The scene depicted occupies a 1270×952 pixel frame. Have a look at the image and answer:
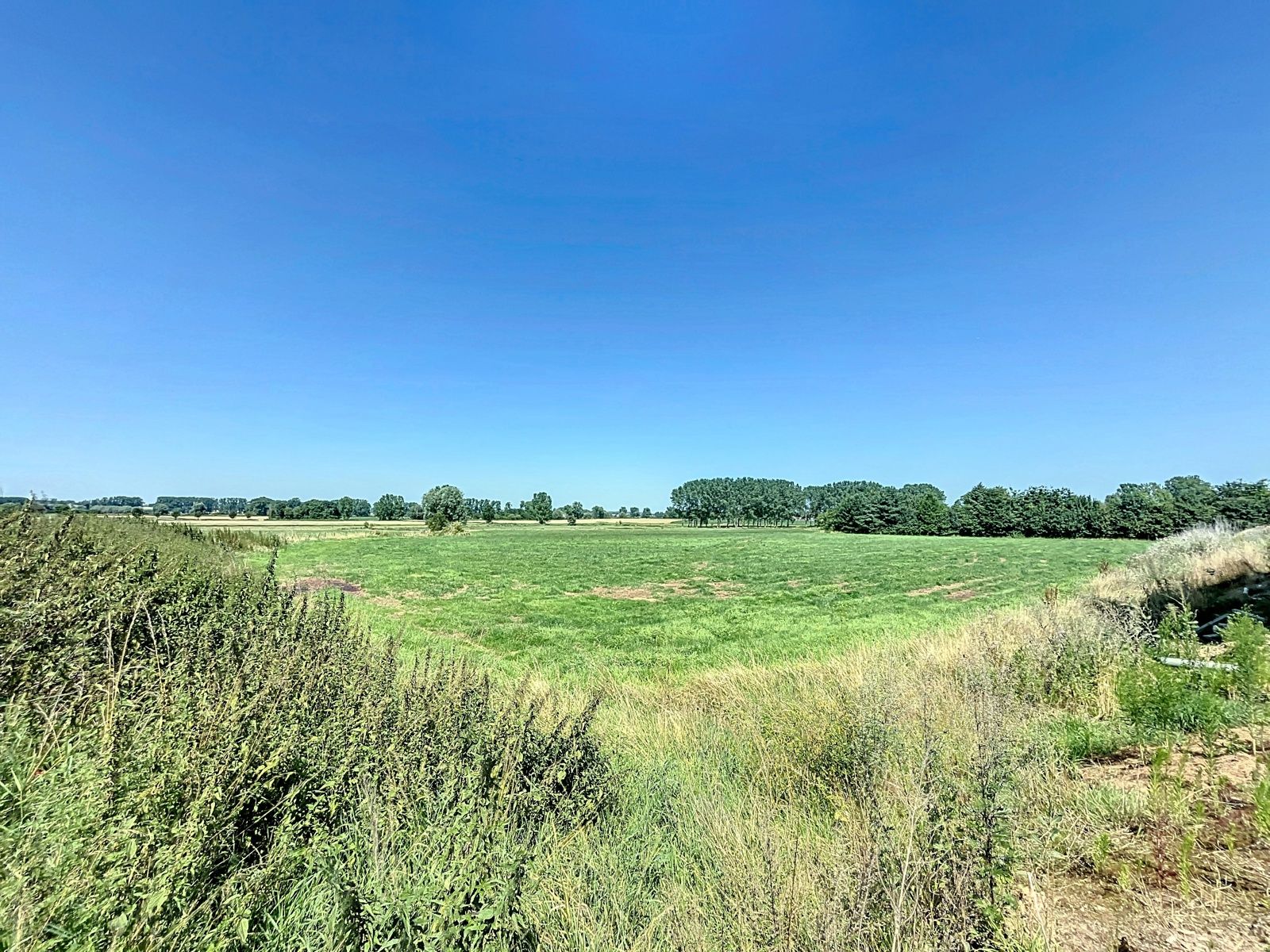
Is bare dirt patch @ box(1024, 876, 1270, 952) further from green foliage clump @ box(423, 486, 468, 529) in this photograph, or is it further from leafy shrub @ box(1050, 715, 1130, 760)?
green foliage clump @ box(423, 486, 468, 529)

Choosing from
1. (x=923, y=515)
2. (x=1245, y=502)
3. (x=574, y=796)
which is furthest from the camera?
(x=923, y=515)

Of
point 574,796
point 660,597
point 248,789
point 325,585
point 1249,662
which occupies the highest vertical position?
point 248,789

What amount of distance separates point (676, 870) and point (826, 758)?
2.38 m

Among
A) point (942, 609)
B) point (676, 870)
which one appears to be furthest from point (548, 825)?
point (942, 609)

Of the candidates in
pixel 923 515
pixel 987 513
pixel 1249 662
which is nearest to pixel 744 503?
pixel 923 515

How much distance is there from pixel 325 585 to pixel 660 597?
14916 mm

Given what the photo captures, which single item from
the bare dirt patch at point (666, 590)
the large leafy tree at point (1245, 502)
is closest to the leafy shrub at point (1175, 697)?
the bare dirt patch at point (666, 590)

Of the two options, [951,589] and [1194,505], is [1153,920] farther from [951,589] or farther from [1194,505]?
[1194,505]

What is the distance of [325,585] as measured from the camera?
2241cm

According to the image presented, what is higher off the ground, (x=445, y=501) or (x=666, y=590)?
(x=445, y=501)

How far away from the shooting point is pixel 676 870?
10.8 feet

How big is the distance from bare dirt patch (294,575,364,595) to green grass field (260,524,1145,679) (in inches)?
11.4

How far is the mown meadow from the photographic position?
101 inches

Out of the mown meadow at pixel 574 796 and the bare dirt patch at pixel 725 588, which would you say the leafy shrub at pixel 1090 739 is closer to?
the mown meadow at pixel 574 796
